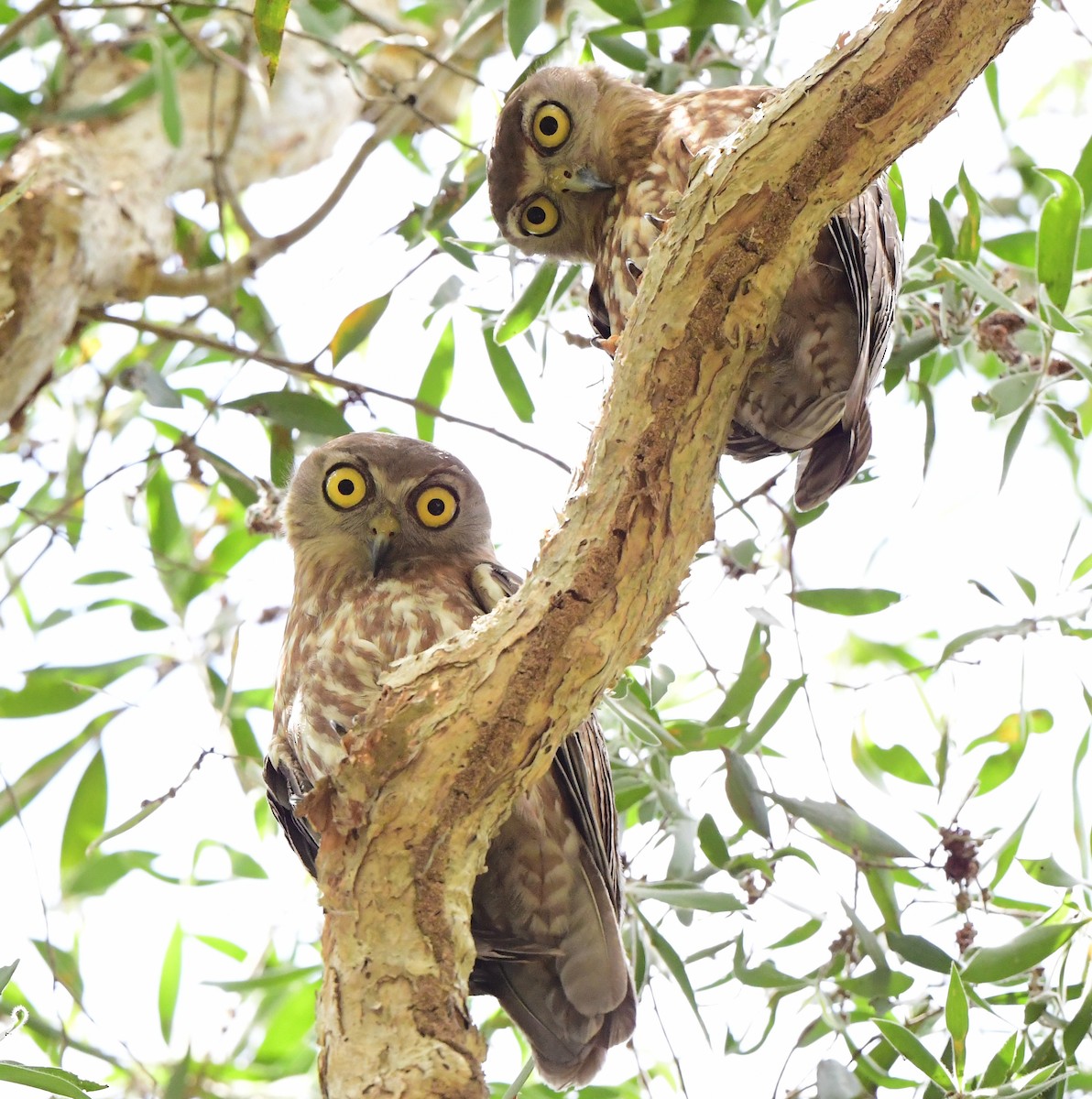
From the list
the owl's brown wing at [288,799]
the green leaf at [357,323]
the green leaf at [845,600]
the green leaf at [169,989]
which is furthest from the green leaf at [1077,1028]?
the green leaf at [169,989]

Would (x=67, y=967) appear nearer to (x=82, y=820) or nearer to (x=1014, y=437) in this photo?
(x=82, y=820)

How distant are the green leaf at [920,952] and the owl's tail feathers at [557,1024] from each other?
653 mm

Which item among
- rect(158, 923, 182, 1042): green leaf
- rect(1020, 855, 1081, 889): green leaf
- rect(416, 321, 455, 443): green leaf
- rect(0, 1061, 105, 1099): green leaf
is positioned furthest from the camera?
rect(158, 923, 182, 1042): green leaf

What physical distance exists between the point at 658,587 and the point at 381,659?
35.7 inches

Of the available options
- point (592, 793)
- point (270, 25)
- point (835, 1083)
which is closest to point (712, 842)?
point (592, 793)

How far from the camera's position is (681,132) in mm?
2986

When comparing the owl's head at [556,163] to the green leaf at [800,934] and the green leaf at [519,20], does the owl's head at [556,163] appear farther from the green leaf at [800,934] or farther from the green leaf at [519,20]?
the green leaf at [800,934]

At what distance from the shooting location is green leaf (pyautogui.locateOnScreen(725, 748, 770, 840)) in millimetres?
2953

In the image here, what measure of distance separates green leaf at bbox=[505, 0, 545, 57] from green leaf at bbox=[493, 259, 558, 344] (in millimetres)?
567

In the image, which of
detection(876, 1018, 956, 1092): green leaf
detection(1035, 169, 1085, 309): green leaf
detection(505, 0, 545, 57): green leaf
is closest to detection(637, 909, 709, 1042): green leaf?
detection(876, 1018, 956, 1092): green leaf

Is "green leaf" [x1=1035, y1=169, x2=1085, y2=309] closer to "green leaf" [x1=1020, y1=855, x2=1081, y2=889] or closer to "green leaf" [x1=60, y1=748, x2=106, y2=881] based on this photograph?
"green leaf" [x1=1020, y1=855, x2=1081, y2=889]

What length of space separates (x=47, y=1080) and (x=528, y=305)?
215 centimetres

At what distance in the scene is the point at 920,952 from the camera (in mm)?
2959

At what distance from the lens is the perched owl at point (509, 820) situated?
2770 millimetres
